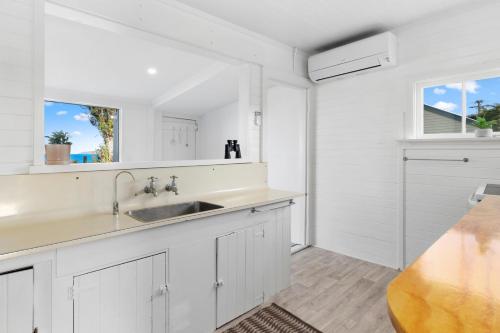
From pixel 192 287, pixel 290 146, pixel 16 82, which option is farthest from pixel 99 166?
pixel 290 146

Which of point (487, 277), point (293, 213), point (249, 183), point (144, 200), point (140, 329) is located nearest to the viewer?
point (487, 277)

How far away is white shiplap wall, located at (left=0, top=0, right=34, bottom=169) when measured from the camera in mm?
1647

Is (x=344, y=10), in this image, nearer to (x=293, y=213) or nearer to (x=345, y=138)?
(x=345, y=138)

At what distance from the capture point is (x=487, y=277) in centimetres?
67

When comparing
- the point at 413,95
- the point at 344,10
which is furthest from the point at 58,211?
the point at 413,95

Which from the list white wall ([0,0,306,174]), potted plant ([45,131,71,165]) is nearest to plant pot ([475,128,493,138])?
white wall ([0,0,306,174])

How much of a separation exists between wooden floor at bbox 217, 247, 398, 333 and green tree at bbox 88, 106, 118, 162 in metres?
3.50

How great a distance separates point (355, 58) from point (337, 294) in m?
2.45

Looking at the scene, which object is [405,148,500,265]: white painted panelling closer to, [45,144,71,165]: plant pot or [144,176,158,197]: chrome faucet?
[144,176,158,197]: chrome faucet

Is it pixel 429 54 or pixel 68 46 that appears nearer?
pixel 429 54

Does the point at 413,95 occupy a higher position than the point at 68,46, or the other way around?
the point at 68,46

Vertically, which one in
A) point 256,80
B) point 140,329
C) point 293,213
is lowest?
point 140,329

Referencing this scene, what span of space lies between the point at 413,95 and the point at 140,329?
10.3 ft

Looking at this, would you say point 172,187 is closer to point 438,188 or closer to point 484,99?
point 438,188
